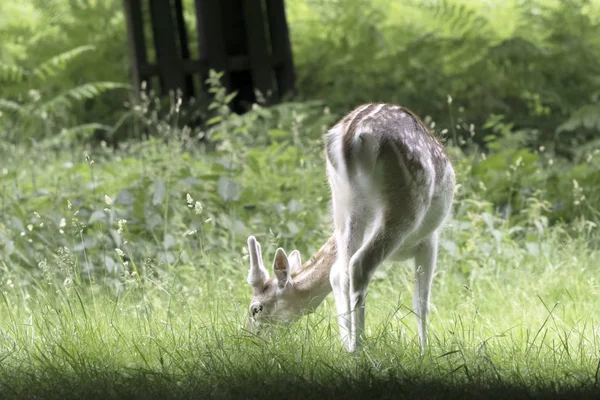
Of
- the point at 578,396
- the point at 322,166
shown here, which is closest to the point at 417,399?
the point at 578,396

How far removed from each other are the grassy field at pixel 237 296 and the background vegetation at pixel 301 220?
0.05ft

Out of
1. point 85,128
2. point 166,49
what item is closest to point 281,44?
point 166,49

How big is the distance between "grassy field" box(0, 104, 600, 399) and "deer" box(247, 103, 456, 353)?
0.46 feet

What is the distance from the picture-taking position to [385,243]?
3412 millimetres

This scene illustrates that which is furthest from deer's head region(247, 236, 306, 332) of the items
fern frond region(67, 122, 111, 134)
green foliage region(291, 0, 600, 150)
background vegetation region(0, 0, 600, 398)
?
green foliage region(291, 0, 600, 150)

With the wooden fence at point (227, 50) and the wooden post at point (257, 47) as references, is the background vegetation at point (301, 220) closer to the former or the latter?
the wooden fence at point (227, 50)

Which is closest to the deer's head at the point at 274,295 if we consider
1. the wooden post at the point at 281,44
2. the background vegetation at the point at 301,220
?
the background vegetation at the point at 301,220

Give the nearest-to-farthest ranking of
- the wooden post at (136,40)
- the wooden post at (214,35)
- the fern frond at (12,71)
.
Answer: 1. the wooden post at (214,35)
2. the wooden post at (136,40)
3. the fern frond at (12,71)

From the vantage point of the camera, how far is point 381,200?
3434 mm

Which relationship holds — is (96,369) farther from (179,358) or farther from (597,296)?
(597,296)

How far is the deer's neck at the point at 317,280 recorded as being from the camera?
4051 millimetres

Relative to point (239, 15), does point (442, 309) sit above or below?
below

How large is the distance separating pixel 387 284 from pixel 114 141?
20.9 feet

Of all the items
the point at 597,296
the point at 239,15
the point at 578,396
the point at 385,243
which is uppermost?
the point at 239,15
